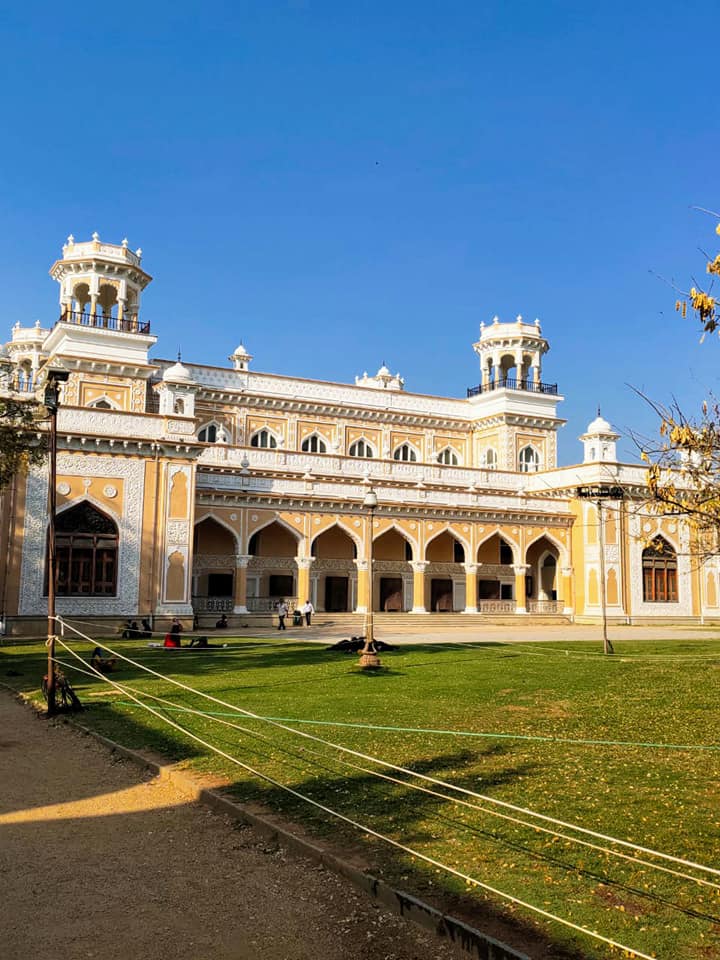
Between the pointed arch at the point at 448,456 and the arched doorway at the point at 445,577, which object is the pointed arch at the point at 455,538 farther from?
the pointed arch at the point at 448,456

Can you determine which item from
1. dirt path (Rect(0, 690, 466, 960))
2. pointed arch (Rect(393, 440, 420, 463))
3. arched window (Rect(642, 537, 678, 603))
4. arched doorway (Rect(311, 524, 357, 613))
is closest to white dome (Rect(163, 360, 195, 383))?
arched doorway (Rect(311, 524, 357, 613))

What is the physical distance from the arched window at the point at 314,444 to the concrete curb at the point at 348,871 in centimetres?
3504

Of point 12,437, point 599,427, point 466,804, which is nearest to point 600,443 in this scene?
point 599,427

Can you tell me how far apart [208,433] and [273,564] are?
8.57m

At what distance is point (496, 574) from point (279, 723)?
3200 cm

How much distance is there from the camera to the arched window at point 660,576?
40.3 meters

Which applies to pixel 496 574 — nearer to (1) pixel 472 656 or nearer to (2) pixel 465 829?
(1) pixel 472 656

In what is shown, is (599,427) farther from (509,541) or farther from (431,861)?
(431,861)

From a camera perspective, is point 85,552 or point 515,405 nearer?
point 85,552

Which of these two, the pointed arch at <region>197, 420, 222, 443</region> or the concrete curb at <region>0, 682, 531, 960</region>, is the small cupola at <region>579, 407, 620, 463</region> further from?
the concrete curb at <region>0, 682, 531, 960</region>

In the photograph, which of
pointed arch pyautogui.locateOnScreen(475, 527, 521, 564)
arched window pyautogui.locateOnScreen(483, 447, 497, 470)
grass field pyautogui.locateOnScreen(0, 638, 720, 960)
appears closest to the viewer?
grass field pyautogui.locateOnScreen(0, 638, 720, 960)

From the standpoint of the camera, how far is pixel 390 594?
39.6 m

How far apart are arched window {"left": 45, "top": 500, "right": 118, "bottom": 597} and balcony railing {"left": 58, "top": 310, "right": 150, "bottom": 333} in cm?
1211

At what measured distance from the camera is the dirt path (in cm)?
468
